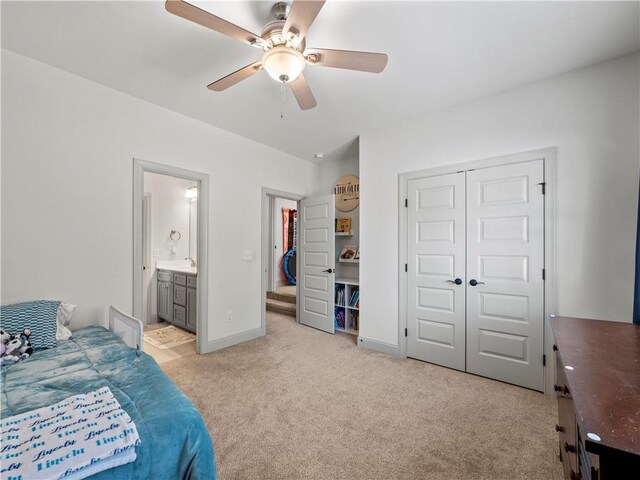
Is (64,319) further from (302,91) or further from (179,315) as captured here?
(302,91)

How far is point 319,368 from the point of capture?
290 centimetres

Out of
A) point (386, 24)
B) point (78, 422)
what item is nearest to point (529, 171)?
point (386, 24)

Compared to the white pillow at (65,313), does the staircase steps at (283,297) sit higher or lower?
lower

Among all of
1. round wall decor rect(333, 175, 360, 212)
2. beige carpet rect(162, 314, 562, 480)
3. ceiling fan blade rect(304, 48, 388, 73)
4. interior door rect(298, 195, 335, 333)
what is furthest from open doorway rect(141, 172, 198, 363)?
ceiling fan blade rect(304, 48, 388, 73)

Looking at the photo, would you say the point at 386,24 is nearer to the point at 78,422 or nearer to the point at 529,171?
the point at 529,171

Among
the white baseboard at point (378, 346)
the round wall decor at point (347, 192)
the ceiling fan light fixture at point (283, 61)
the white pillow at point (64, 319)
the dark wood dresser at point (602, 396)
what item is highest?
the ceiling fan light fixture at point (283, 61)

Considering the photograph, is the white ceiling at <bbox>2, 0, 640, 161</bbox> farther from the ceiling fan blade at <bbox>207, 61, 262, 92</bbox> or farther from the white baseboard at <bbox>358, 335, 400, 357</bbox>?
the white baseboard at <bbox>358, 335, 400, 357</bbox>

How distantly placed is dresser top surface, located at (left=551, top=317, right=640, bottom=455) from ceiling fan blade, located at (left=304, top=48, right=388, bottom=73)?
1723mm

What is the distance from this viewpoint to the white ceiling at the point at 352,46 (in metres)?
1.72

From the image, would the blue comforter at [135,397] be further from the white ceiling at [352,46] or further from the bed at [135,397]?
the white ceiling at [352,46]

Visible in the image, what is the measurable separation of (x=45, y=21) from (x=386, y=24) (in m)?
2.18

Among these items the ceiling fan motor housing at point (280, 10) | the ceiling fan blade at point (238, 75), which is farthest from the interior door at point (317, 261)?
the ceiling fan motor housing at point (280, 10)

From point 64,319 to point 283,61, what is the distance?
8.04 ft

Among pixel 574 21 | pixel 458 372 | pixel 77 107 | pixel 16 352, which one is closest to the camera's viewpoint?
pixel 16 352
